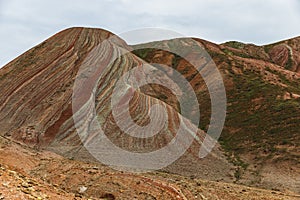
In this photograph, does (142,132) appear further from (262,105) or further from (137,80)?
(262,105)

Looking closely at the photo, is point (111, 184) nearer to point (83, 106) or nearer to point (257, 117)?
point (83, 106)

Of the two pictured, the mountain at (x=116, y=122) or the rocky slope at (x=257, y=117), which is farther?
the rocky slope at (x=257, y=117)

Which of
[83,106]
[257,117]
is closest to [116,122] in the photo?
[83,106]

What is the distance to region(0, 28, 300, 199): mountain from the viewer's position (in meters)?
22.8

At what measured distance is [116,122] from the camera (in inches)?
1267

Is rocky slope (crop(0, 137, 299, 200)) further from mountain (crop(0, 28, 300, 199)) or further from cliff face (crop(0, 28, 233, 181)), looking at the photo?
cliff face (crop(0, 28, 233, 181))

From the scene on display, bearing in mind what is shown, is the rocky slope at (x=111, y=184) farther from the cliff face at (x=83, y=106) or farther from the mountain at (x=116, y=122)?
the cliff face at (x=83, y=106)

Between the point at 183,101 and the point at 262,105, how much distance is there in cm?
978

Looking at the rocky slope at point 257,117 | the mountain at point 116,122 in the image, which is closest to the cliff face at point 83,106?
the mountain at point 116,122

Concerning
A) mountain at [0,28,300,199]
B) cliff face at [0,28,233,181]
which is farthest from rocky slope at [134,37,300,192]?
cliff face at [0,28,233,181]

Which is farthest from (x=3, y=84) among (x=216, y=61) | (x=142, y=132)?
(x=216, y=61)

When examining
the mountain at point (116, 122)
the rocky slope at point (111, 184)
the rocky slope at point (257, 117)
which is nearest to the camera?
the rocky slope at point (111, 184)

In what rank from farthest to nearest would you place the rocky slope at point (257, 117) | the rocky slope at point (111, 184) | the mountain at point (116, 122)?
the rocky slope at point (257, 117) → the mountain at point (116, 122) → the rocky slope at point (111, 184)

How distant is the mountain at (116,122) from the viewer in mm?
22812
